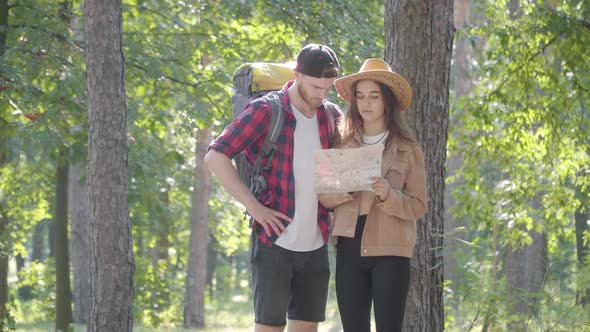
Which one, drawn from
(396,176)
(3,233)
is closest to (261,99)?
(396,176)

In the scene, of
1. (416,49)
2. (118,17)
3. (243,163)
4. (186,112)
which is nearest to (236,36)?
(186,112)

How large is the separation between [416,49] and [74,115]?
21.1ft

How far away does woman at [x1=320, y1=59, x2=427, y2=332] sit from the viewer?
472 centimetres

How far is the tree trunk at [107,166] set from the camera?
8438 mm

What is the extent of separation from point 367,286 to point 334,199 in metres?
0.50

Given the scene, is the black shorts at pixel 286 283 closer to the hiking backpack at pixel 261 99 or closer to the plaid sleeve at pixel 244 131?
the hiking backpack at pixel 261 99

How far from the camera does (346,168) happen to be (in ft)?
15.2

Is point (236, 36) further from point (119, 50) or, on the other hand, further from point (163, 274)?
point (163, 274)

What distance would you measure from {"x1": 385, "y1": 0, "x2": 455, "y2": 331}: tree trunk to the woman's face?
137cm

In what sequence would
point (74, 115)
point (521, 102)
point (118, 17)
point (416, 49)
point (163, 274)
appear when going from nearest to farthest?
point (416, 49)
point (118, 17)
point (74, 115)
point (521, 102)
point (163, 274)

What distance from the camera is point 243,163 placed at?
192 inches

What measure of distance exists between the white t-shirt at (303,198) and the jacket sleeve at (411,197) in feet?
1.15

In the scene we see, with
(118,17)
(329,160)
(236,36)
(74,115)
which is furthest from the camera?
(236,36)

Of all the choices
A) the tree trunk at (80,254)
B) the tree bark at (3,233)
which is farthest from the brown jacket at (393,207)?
the tree trunk at (80,254)
